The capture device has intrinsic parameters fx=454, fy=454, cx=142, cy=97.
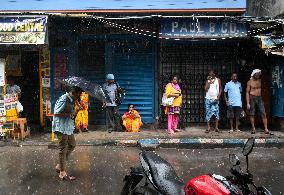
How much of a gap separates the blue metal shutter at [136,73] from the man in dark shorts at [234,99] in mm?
2355

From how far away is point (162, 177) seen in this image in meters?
4.83

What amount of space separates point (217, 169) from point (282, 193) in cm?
188

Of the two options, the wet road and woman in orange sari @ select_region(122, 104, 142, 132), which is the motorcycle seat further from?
woman in orange sari @ select_region(122, 104, 142, 132)

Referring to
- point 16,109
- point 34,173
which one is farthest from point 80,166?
point 16,109

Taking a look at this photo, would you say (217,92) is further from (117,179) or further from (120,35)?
(117,179)

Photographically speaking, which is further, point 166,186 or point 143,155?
point 143,155

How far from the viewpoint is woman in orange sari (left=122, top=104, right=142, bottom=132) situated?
1342 cm

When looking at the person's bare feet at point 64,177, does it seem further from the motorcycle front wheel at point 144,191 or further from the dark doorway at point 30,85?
the dark doorway at point 30,85

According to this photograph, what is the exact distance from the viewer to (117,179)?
823 centimetres

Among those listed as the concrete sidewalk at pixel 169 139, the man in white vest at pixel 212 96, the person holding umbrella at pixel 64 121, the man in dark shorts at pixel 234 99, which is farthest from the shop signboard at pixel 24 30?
the man in dark shorts at pixel 234 99

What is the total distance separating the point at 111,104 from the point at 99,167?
4.27 metres

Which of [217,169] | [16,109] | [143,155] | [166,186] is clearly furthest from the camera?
[16,109]

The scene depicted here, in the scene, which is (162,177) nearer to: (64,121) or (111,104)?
(64,121)

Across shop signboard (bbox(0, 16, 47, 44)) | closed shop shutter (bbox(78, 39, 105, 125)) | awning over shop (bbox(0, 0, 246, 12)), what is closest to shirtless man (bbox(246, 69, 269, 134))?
awning over shop (bbox(0, 0, 246, 12))
